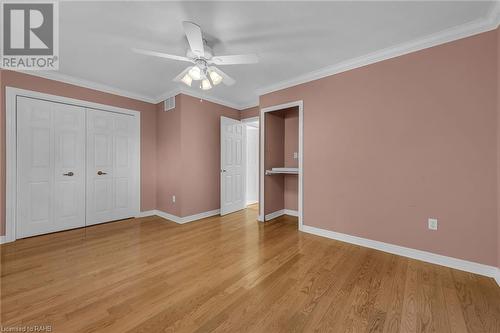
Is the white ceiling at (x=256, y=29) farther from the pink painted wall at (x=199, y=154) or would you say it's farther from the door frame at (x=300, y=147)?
the pink painted wall at (x=199, y=154)

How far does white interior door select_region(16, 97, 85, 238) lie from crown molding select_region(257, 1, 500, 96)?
377 centimetres

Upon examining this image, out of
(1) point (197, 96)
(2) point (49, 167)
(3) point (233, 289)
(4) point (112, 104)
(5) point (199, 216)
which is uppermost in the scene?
(1) point (197, 96)

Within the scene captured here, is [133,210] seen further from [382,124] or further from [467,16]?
[467,16]

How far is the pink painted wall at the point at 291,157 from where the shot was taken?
4.26 meters

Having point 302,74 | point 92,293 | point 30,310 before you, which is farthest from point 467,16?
point 30,310

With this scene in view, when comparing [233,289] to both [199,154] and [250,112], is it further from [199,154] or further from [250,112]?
[250,112]

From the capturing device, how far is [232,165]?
Result: 180 inches

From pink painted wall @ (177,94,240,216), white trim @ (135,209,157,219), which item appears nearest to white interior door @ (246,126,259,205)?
pink painted wall @ (177,94,240,216)

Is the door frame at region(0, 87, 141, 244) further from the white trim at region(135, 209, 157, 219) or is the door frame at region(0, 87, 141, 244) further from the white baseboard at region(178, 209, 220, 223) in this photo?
the white baseboard at region(178, 209, 220, 223)

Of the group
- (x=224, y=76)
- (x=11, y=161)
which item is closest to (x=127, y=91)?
(x=11, y=161)

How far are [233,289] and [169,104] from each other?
356 centimetres

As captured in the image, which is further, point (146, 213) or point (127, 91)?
point (146, 213)

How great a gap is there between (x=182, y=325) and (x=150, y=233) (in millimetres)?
2173

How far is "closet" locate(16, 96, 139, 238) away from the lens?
305cm
